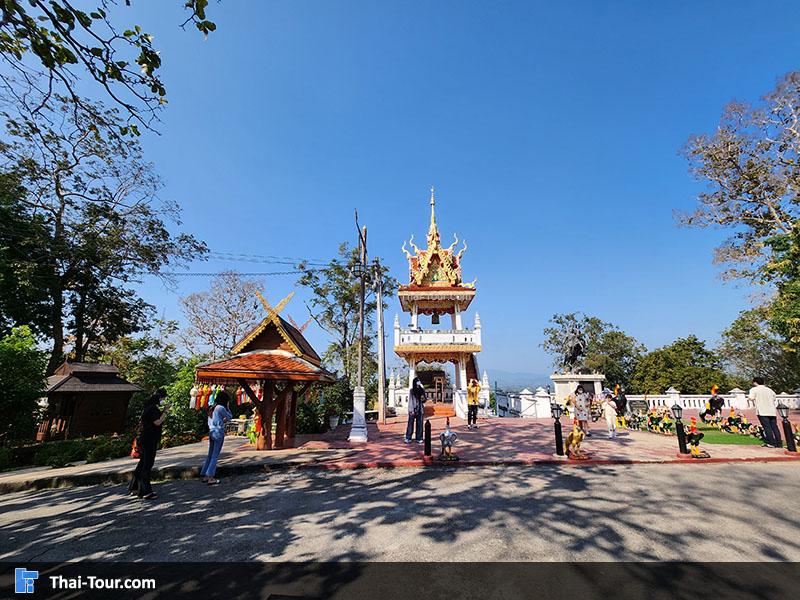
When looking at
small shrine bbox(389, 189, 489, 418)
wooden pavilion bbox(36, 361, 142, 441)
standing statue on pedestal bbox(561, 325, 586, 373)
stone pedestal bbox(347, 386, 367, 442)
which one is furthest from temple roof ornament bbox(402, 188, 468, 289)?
wooden pavilion bbox(36, 361, 142, 441)

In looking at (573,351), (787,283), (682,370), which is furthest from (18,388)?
(682,370)

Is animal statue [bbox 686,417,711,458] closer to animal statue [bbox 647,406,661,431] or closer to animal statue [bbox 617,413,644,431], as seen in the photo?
animal statue [bbox 647,406,661,431]

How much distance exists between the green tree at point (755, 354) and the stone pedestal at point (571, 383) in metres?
17.2

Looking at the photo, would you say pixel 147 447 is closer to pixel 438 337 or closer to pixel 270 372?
pixel 270 372

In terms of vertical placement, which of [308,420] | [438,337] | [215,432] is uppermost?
[438,337]

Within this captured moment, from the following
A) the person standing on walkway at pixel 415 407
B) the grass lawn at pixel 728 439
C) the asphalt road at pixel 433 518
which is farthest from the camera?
the person standing on walkway at pixel 415 407

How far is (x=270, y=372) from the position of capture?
906cm

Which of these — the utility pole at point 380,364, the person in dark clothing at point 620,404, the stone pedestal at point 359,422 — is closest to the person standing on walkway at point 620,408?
the person in dark clothing at point 620,404

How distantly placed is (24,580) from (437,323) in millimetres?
22132

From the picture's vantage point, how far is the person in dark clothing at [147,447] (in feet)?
20.4

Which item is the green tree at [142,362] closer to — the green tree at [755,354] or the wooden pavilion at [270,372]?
the wooden pavilion at [270,372]

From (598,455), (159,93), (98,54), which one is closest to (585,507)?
(598,455)

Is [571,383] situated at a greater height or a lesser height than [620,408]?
greater

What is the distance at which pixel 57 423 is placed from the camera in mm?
16938
